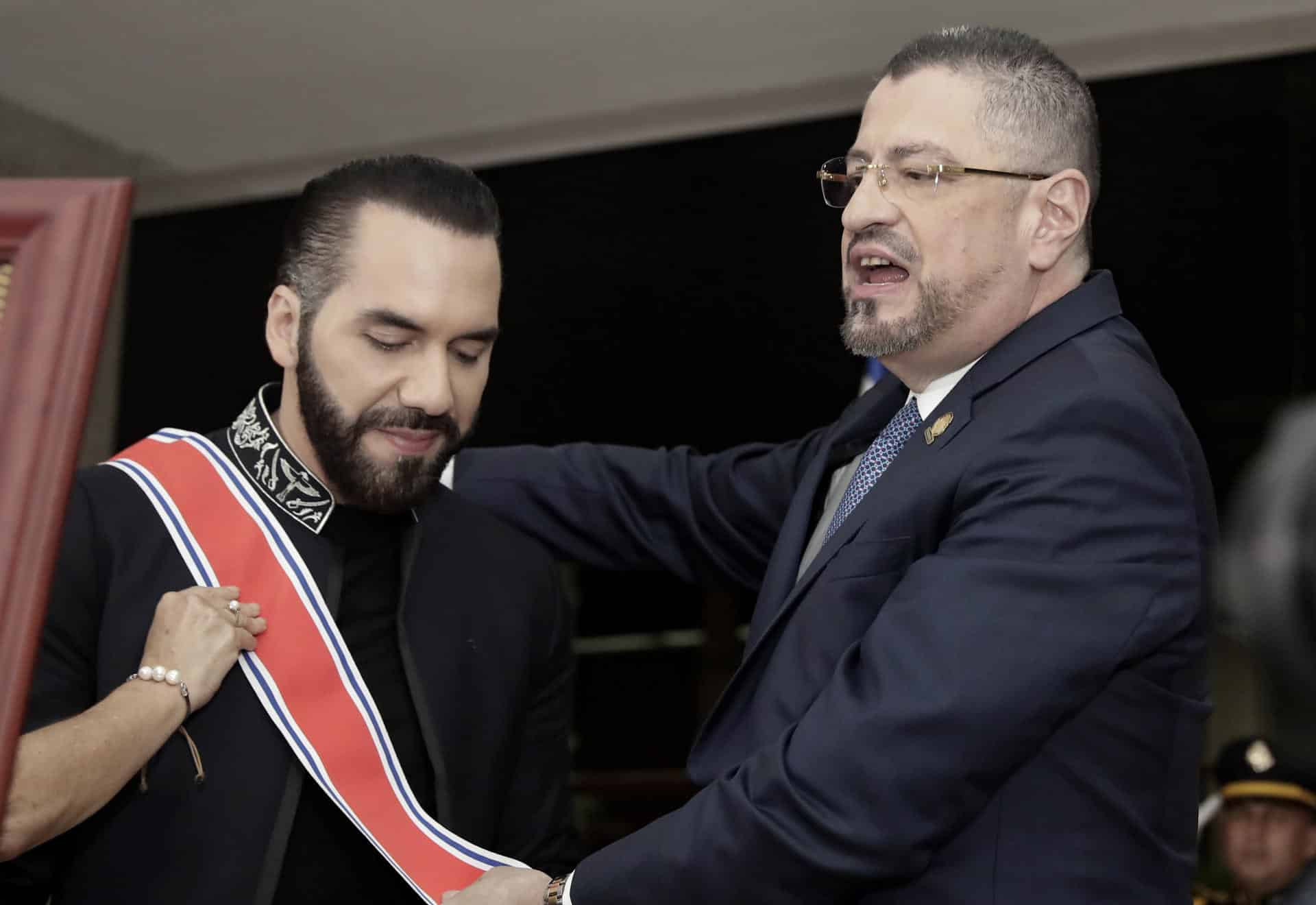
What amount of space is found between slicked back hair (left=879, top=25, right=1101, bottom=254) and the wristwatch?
93 centimetres

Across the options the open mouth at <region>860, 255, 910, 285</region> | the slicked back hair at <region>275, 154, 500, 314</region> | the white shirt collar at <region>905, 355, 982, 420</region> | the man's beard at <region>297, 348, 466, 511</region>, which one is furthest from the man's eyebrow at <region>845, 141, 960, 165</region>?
the man's beard at <region>297, 348, 466, 511</region>

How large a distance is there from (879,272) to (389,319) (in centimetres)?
56

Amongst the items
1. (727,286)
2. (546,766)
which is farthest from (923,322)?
(727,286)

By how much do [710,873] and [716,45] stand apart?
3.47 meters

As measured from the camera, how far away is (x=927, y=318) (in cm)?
185

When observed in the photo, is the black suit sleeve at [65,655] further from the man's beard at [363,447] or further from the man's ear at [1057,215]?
the man's ear at [1057,215]

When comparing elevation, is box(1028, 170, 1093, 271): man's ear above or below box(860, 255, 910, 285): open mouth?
above

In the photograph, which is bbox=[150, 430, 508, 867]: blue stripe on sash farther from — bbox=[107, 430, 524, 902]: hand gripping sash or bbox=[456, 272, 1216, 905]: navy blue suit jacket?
bbox=[456, 272, 1216, 905]: navy blue suit jacket

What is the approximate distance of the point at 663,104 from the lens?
505cm

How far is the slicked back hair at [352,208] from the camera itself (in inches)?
76.1

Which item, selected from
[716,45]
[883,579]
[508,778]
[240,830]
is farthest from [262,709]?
[716,45]

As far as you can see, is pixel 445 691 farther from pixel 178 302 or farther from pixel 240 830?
pixel 178 302

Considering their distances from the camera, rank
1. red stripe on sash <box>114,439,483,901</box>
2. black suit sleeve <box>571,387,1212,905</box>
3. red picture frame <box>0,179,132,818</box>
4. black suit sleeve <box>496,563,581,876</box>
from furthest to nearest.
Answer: black suit sleeve <box>496,563,581,876</box>, red stripe on sash <box>114,439,483,901</box>, black suit sleeve <box>571,387,1212,905</box>, red picture frame <box>0,179,132,818</box>

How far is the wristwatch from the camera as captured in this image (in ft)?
5.48
